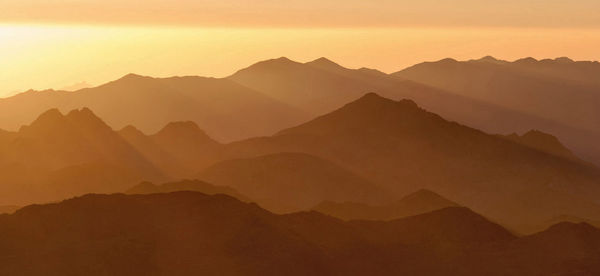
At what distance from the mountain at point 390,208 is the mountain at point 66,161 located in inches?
1522

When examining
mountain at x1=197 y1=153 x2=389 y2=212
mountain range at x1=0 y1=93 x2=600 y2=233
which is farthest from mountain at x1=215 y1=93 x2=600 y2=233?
mountain at x1=197 y1=153 x2=389 y2=212

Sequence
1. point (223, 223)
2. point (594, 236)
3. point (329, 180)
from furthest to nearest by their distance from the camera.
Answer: point (329, 180)
point (594, 236)
point (223, 223)

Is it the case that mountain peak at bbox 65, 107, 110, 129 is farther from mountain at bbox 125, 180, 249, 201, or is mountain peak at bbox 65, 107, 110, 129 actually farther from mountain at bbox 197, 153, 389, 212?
mountain at bbox 125, 180, 249, 201

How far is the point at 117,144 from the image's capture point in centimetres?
18612

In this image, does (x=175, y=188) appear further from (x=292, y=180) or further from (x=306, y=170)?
(x=306, y=170)

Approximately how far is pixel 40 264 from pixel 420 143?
130 m

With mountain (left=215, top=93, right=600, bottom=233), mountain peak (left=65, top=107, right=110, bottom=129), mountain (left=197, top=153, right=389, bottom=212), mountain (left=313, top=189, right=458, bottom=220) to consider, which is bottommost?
mountain (left=215, top=93, right=600, bottom=233)

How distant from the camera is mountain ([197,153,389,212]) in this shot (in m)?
161

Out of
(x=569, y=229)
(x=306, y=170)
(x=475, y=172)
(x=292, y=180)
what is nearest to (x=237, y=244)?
(x=569, y=229)

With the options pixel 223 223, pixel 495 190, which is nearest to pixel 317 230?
pixel 223 223

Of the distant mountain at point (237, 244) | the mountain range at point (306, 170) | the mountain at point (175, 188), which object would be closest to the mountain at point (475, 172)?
the mountain range at point (306, 170)

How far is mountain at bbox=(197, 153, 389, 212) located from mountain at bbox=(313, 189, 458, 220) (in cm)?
2299

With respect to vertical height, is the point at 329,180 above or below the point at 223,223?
below

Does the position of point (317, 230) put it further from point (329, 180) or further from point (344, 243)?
point (329, 180)
